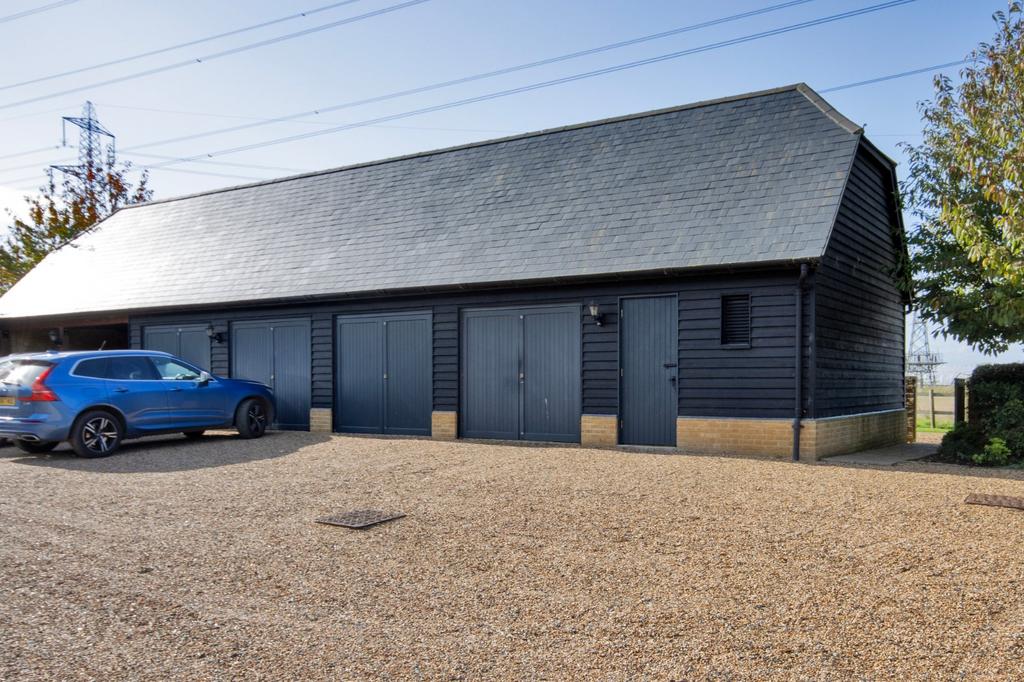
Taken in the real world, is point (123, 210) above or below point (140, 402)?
above

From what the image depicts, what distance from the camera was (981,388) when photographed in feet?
40.1

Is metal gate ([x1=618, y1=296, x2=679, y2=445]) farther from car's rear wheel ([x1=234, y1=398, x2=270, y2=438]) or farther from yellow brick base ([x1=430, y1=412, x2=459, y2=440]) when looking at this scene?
car's rear wheel ([x1=234, y1=398, x2=270, y2=438])

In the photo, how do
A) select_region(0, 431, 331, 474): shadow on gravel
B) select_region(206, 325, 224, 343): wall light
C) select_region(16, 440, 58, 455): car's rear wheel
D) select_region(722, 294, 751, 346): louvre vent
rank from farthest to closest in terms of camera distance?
select_region(206, 325, 224, 343): wall light
select_region(16, 440, 58, 455): car's rear wheel
select_region(722, 294, 751, 346): louvre vent
select_region(0, 431, 331, 474): shadow on gravel

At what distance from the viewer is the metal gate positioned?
12.0 metres

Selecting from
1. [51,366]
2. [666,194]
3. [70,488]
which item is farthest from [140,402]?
[666,194]

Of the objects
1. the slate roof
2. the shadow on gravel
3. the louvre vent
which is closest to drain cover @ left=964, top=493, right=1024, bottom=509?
the slate roof

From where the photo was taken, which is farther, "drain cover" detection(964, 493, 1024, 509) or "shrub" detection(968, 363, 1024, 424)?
"shrub" detection(968, 363, 1024, 424)

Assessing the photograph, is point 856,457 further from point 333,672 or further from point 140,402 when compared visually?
point 140,402

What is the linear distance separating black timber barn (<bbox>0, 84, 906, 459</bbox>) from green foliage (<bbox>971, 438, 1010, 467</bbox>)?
1.84 metres

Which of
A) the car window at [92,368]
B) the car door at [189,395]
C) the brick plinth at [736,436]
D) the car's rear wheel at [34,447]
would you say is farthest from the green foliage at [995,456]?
the car's rear wheel at [34,447]

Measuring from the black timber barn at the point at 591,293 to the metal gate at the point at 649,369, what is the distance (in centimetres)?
3

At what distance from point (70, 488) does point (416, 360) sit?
6724 millimetres

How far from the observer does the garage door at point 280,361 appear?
15.9 metres

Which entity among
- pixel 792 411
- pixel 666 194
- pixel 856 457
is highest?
pixel 666 194
